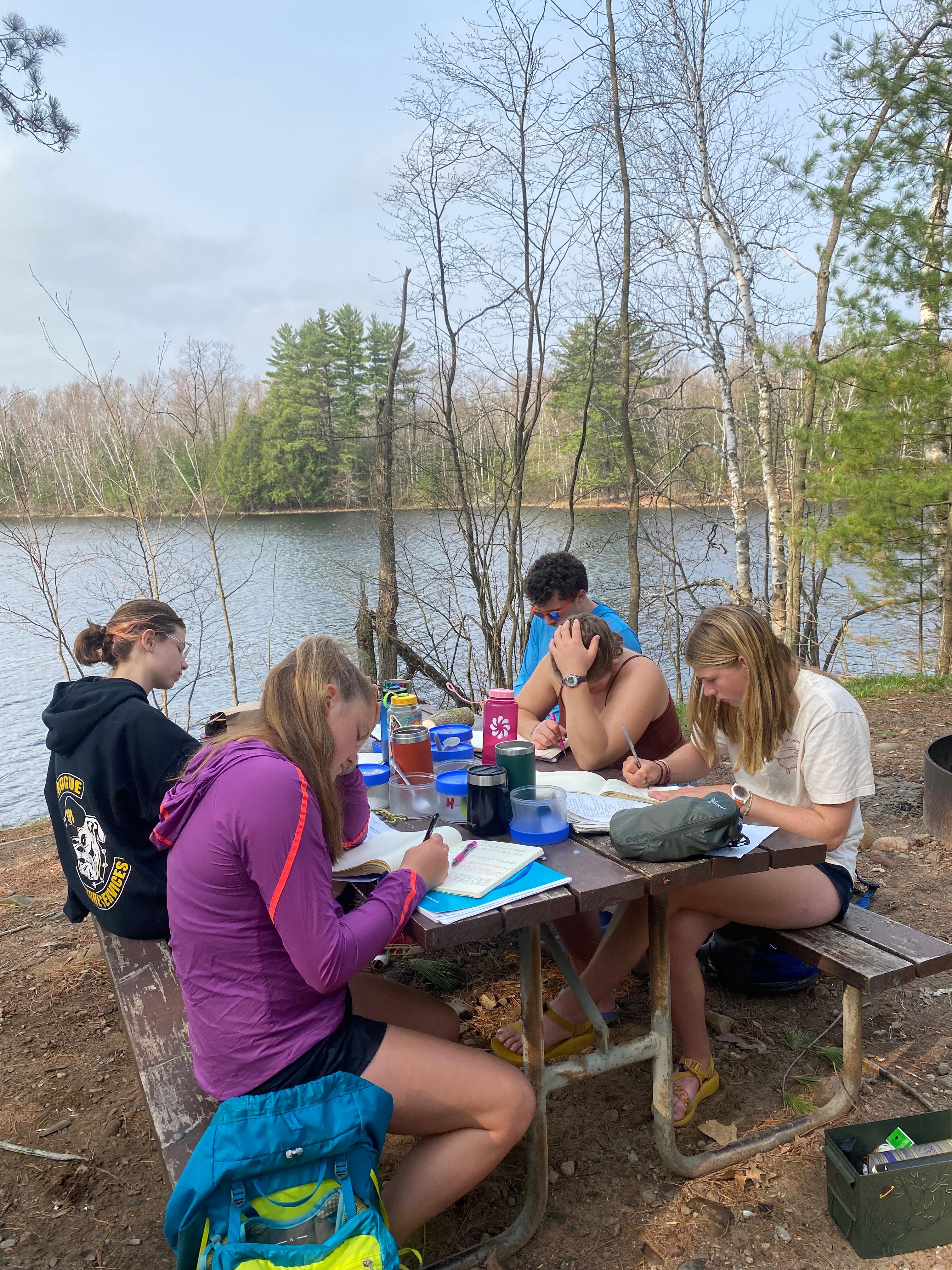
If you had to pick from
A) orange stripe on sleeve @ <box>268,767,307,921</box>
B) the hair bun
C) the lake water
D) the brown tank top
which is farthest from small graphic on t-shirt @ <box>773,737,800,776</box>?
the lake water

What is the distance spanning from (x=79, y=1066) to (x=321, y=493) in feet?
49.9

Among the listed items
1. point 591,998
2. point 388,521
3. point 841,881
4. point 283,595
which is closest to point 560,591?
point 841,881

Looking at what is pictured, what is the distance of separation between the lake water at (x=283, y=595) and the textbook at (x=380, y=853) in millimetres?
4642

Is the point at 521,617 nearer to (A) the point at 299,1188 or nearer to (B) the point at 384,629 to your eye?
(B) the point at 384,629

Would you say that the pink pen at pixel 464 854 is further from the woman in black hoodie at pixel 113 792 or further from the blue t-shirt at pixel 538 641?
the blue t-shirt at pixel 538 641

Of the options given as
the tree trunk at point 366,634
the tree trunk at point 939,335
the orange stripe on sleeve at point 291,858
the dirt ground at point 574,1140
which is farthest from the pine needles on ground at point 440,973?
the tree trunk at point 939,335

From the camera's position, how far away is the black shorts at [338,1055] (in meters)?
1.44

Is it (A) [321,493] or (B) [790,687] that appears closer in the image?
(B) [790,687]

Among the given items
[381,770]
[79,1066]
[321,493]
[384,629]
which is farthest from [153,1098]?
[321,493]

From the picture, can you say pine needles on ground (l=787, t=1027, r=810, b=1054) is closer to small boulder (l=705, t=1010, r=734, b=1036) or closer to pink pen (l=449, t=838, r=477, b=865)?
small boulder (l=705, t=1010, r=734, b=1036)

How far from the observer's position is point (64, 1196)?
2043 millimetres

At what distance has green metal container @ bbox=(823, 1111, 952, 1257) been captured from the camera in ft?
5.58

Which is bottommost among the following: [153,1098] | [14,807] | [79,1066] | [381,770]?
[14,807]

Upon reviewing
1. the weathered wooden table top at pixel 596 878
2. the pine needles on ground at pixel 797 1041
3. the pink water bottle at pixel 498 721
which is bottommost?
the pine needles on ground at pixel 797 1041
